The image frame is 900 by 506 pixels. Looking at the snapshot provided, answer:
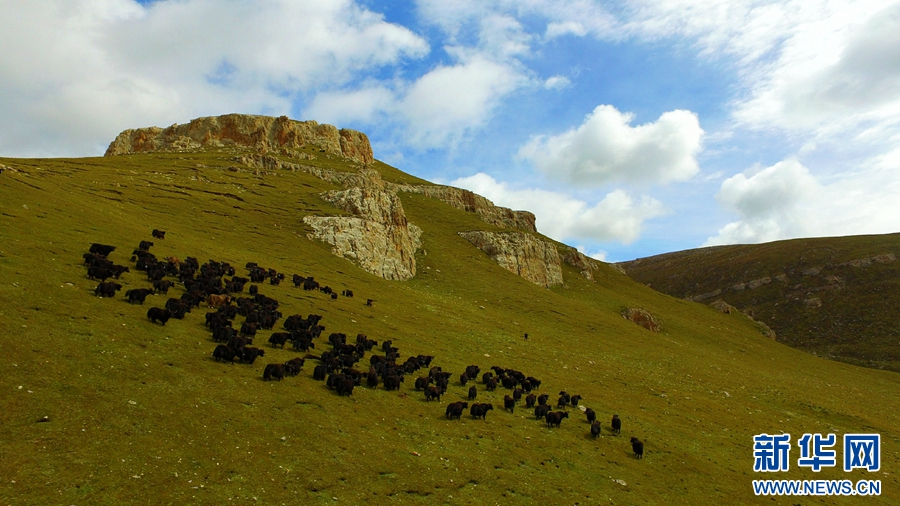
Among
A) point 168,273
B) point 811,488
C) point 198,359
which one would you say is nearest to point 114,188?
point 168,273

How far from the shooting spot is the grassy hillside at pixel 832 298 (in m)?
126

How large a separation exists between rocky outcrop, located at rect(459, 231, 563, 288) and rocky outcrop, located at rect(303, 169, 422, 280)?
58.2 ft

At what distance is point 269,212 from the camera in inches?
3162

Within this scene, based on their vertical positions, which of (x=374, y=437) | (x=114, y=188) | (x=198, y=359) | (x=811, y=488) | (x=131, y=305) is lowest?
(x=811, y=488)

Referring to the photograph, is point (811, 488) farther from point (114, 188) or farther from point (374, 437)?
point (114, 188)

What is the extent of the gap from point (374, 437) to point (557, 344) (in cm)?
4007

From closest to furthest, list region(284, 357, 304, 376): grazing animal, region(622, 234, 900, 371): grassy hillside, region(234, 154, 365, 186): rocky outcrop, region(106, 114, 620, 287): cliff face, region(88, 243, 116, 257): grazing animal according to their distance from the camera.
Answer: region(284, 357, 304, 376): grazing animal < region(88, 243, 116, 257): grazing animal < region(106, 114, 620, 287): cliff face < region(234, 154, 365, 186): rocky outcrop < region(622, 234, 900, 371): grassy hillside

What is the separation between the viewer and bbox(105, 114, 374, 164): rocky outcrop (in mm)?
145500

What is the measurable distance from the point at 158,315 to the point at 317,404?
37.6ft
